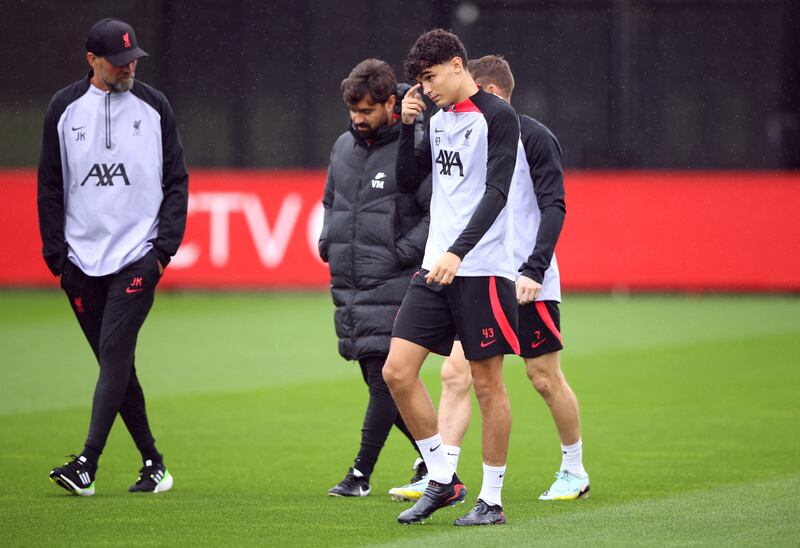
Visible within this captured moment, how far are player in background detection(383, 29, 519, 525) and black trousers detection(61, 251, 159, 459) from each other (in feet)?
4.97

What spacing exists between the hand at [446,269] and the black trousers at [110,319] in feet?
5.90

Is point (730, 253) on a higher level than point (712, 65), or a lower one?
lower

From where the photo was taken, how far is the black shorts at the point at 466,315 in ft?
20.8

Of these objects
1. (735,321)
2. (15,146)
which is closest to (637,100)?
(735,321)

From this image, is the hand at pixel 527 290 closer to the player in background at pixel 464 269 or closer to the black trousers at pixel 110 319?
the player in background at pixel 464 269

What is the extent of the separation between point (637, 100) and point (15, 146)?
9.08 m

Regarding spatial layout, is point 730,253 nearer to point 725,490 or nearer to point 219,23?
point 219,23

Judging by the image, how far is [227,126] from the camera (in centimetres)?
2184

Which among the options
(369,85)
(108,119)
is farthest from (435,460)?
(108,119)

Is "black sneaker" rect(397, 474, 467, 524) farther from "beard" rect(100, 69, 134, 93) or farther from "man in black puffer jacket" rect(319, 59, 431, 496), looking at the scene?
"beard" rect(100, 69, 134, 93)

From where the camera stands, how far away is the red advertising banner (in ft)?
62.7

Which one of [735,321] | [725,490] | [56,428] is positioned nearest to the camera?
[725,490]

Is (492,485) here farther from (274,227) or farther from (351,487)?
(274,227)

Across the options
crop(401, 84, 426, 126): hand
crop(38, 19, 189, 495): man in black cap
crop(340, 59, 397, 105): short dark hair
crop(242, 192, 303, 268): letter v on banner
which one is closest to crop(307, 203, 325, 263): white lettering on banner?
crop(242, 192, 303, 268): letter v on banner
